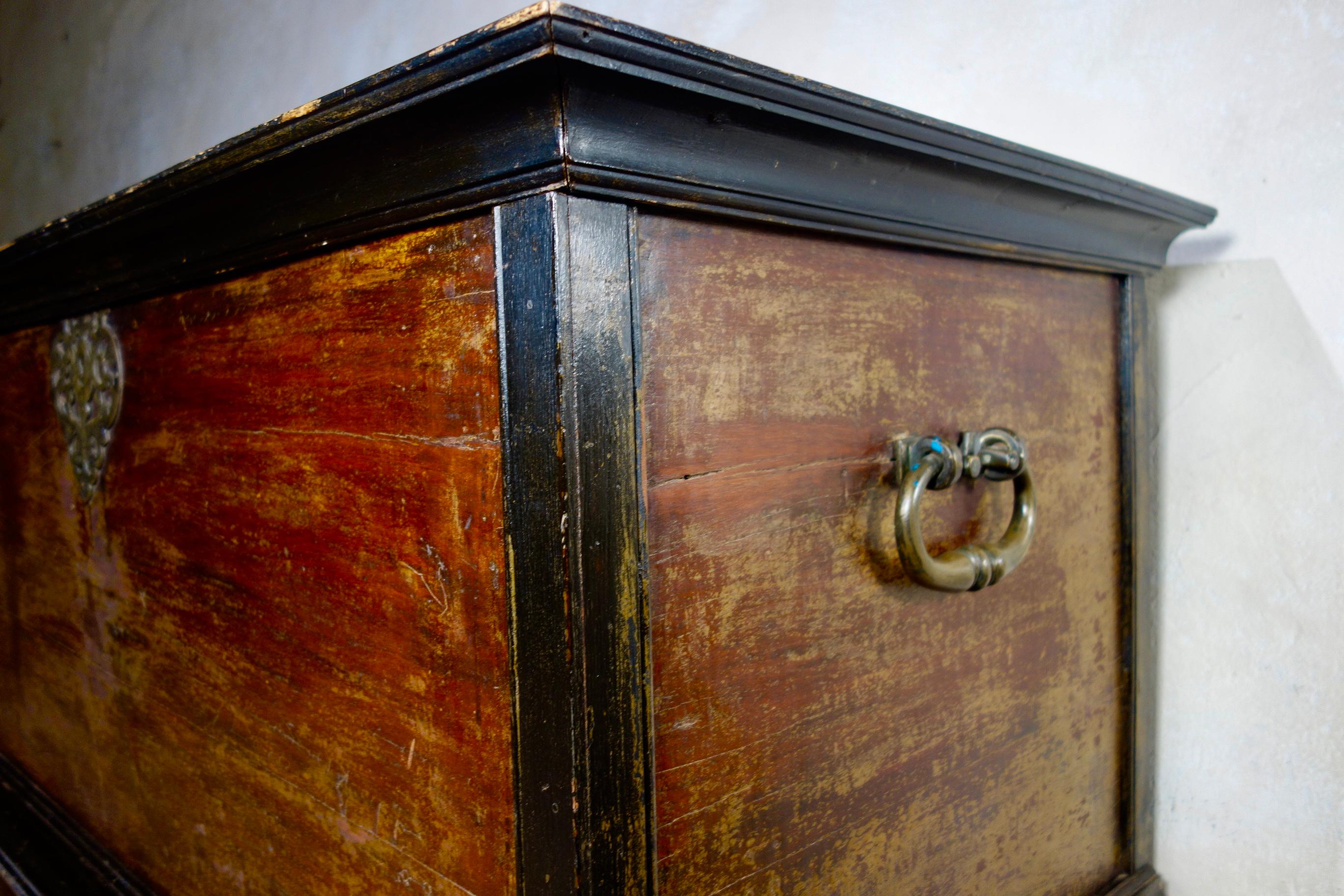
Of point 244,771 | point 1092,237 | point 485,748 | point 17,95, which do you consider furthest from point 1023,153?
point 17,95

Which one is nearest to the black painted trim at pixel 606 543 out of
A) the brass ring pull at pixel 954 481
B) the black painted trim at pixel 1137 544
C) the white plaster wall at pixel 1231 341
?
the brass ring pull at pixel 954 481

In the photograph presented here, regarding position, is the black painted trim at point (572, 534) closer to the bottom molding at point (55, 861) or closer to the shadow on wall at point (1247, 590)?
the bottom molding at point (55, 861)

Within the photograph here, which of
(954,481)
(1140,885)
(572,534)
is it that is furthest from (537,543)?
(1140,885)

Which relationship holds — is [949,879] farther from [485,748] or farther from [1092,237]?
[1092,237]

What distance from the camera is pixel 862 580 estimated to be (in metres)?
0.56

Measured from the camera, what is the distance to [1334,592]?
0.80m

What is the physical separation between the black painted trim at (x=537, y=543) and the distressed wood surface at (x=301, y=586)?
15mm

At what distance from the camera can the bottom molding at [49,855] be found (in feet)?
2.75

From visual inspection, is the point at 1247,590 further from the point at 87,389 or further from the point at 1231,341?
the point at 87,389

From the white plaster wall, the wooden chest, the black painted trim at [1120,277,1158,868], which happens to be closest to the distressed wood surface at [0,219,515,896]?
the wooden chest

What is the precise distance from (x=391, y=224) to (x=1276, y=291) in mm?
803

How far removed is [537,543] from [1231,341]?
2.54 feet

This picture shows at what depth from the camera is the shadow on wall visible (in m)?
0.80

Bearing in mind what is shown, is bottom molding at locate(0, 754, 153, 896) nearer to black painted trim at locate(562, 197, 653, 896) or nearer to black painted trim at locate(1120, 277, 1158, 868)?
black painted trim at locate(562, 197, 653, 896)
